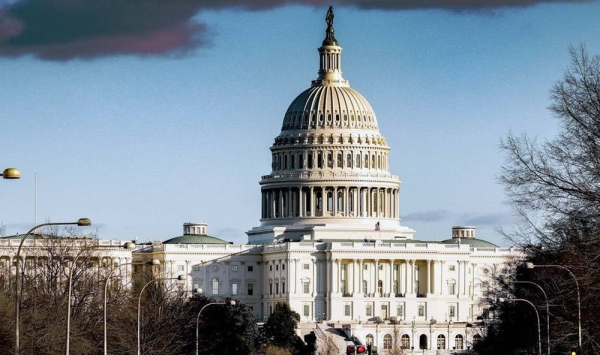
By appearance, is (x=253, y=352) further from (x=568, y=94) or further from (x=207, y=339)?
(x=568, y=94)

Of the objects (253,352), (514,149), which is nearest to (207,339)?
(253,352)

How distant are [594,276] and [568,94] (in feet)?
21.8

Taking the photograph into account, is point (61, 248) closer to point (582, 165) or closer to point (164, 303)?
point (164, 303)

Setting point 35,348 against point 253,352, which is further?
point 253,352

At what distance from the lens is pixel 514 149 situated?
80688 mm

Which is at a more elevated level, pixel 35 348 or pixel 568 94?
pixel 568 94

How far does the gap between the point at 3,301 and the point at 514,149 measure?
132 ft

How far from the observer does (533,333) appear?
129625 mm

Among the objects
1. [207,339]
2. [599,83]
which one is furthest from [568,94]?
[207,339]

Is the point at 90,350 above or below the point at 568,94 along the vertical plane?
below

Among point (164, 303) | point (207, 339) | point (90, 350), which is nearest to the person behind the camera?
point (90, 350)

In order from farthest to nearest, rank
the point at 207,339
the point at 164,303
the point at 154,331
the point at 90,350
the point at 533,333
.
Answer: the point at 207,339 < the point at 164,303 < the point at 154,331 < the point at 533,333 < the point at 90,350

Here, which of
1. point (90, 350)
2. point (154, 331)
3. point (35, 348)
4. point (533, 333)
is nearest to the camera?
point (35, 348)

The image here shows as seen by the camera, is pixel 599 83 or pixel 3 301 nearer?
pixel 599 83
